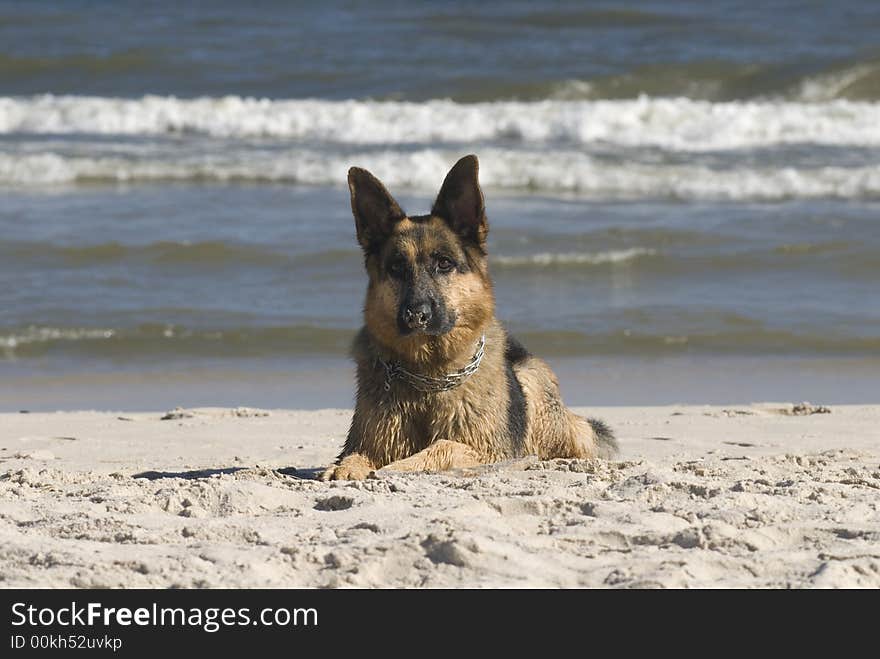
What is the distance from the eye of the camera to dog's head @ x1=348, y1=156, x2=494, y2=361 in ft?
21.0

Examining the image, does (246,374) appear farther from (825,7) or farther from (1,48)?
(825,7)

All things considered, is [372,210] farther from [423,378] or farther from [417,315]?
[423,378]

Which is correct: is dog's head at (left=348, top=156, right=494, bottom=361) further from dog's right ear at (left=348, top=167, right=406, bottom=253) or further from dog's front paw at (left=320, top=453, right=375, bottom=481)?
dog's front paw at (left=320, top=453, right=375, bottom=481)

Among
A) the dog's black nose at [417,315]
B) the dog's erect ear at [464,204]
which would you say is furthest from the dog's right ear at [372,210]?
the dog's black nose at [417,315]

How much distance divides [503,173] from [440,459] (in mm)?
12118

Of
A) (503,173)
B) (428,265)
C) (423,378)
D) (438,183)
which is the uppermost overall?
(503,173)

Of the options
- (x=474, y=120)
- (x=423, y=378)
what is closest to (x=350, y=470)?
(x=423, y=378)

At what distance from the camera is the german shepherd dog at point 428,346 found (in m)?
6.46

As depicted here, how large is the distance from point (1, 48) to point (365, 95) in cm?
874

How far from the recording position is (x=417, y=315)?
20.5ft

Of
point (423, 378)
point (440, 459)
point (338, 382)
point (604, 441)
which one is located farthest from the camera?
point (338, 382)

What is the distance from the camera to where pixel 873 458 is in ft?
24.2

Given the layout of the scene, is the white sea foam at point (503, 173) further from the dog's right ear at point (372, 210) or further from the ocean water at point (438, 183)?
the dog's right ear at point (372, 210)

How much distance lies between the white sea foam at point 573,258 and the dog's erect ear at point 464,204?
6.96 metres
